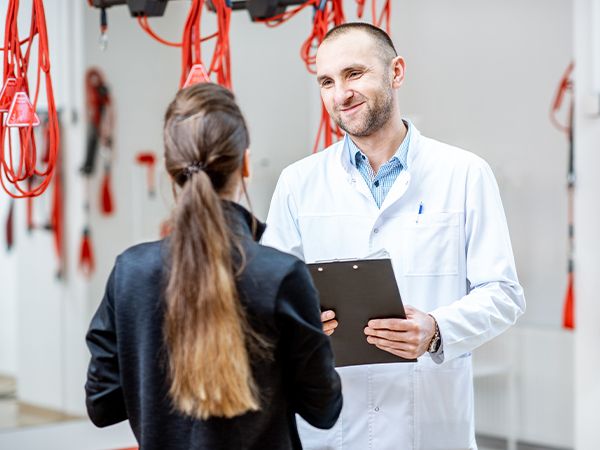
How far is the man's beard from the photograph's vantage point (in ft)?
7.38

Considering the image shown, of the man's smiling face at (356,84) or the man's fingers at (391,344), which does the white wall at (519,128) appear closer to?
the man's smiling face at (356,84)

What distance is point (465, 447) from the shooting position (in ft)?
7.32

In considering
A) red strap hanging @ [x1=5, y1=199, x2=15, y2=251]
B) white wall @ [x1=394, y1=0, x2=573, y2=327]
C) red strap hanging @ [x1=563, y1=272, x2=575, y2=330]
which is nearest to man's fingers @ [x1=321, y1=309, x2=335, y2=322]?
red strap hanging @ [x1=563, y1=272, x2=575, y2=330]

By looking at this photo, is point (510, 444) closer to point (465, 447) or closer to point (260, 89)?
point (260, 89)

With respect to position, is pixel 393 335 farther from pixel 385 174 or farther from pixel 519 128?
pixel 519 128

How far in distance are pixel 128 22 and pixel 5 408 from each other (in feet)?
6.24

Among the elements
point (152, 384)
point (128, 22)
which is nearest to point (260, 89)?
point (128, 22)

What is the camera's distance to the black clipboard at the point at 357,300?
6.30 ft

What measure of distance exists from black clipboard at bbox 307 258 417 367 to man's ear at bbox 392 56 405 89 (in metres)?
0.59

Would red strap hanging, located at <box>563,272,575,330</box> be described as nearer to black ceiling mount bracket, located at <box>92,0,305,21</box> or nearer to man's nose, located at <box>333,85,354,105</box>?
black ceiling mount bracket, located at <box>92,0,305,21</box>

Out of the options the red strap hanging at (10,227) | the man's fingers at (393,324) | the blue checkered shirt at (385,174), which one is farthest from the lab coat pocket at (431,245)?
the red strap hanging at (10,227)

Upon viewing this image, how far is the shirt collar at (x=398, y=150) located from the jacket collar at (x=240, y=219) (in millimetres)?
728

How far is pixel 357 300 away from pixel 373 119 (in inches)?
18.8

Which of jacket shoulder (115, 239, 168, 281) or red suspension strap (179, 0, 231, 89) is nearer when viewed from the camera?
jacket shoulder (115, 239, 168, 281)
